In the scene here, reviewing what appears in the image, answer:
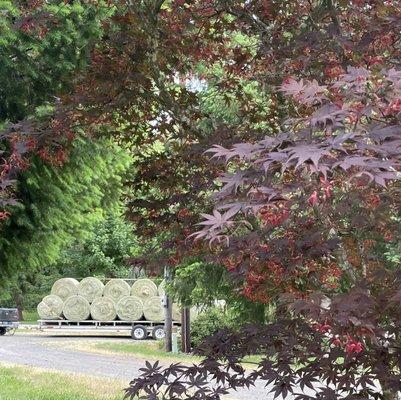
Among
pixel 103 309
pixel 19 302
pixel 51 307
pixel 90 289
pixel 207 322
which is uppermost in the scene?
pixel 90 289

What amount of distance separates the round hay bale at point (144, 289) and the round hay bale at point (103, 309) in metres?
0.87

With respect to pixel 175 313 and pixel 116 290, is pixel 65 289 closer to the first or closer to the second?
pixel 116 290

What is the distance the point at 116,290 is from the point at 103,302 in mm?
674

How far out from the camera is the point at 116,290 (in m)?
24.3

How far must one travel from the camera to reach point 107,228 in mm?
33000

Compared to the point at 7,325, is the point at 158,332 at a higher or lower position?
lower

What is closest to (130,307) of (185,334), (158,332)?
(158,332)

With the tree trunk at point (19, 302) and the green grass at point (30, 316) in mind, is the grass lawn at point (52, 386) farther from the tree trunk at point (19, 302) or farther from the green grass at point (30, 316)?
the green grass at point (30, 316)

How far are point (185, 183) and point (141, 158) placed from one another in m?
0.60

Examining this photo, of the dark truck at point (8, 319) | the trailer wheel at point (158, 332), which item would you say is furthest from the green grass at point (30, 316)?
the trailer wheel at point (158, 332)

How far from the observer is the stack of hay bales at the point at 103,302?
76.4 ft

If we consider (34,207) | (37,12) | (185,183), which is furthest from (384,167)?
(34,207)

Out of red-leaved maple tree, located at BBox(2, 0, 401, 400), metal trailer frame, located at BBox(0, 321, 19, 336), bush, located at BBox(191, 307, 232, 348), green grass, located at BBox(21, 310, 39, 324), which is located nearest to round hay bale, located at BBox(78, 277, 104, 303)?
metal trailer frame, located at BBox(0, 321, 19, 336)

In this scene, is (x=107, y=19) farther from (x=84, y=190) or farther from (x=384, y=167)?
(x=384, y=167)
